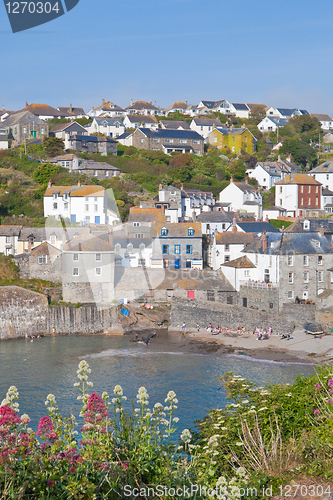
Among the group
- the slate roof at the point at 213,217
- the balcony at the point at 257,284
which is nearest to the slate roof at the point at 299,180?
the slate roof at the point at 213,217

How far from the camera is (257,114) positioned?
9050cm

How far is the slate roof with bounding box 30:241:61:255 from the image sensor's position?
38.6m

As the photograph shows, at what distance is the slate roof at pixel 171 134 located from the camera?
6838cm

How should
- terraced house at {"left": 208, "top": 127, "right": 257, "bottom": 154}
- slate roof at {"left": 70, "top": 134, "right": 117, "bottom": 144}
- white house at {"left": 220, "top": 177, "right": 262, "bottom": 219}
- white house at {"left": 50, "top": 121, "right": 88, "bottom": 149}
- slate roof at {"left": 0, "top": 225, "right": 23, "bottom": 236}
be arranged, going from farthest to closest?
terraced house at {"left": 208, "top": 127, "right": 257, "bottom": 154} < white house at {"left": 50, "top": 121, "right": 88, "bottom": 149} < slate roof at {"left": 70, "top": 134, "right": 117, "bottom": 144} < white house at {"left": 220, "top": 177, "right": 262, "bottom": 219} < slate roof at {"left": 0, "top": 225, "right": 23, "bottom": 236}

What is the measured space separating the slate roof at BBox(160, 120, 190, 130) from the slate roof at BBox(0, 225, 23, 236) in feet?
129

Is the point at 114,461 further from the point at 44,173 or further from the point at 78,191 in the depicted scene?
the point at 44,173

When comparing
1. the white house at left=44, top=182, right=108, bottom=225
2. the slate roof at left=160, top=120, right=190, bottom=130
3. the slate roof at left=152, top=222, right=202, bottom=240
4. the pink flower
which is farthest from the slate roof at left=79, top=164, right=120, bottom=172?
the pink flower

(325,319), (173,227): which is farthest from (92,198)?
(325,319)

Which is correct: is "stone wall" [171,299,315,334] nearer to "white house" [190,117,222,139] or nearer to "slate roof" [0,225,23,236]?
"slate roof" [0,225,23,236]

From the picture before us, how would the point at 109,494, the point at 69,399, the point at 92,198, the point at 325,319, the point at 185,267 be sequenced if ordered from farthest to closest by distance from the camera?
the point at 92,198
the point at 185,267
the point at 325,319
the point at 69,399
the point at 109,494

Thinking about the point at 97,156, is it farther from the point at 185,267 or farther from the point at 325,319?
the point at 325,319

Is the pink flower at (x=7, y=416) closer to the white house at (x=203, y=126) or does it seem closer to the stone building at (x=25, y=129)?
the stone building at (x=25, y=129)

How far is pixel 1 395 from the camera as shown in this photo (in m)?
22.0

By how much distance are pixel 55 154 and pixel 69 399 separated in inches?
1705
